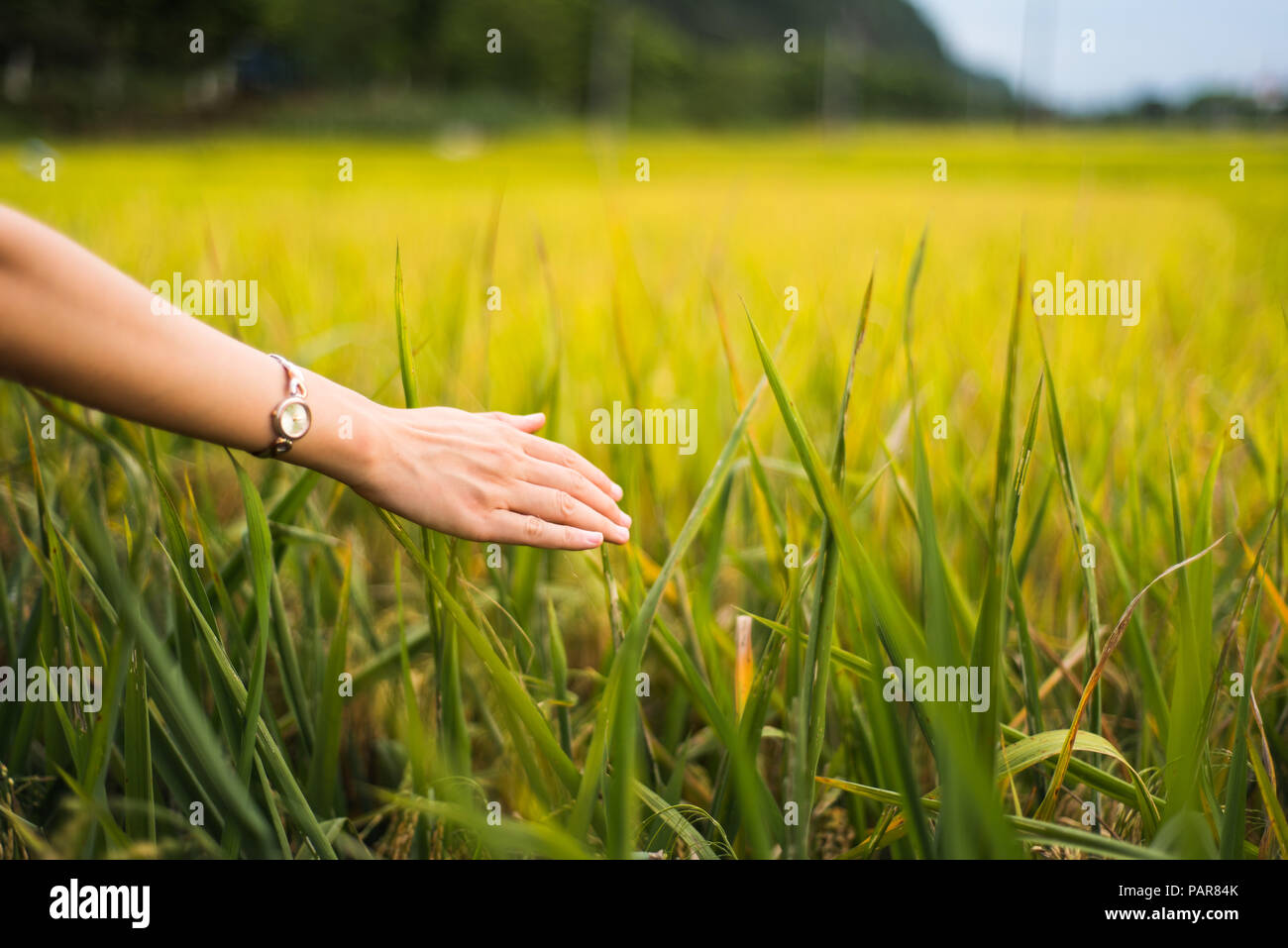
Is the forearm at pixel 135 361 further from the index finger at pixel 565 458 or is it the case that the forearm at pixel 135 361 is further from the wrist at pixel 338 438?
→ the index finger at pixel 565 458

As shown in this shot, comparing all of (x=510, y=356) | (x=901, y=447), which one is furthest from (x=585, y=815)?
(x=510, y=356)

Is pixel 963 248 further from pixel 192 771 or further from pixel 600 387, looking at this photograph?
pixel 192 771

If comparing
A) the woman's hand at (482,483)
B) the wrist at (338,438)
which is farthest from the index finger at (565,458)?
the wrist at (338,438)

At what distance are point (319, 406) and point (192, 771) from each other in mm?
247

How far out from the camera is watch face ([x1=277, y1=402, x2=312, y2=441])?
0.50m

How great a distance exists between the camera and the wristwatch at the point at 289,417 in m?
0.50

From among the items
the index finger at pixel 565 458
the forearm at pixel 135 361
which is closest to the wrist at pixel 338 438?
the forearm at pixel 135 361

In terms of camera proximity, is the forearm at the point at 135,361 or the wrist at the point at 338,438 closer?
the forearm at the point at 135,361

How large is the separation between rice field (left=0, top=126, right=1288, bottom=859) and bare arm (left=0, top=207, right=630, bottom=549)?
46 mm

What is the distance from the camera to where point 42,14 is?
8.05 metres

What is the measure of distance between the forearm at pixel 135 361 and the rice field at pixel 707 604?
6 centimetres

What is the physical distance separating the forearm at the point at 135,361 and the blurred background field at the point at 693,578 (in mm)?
31

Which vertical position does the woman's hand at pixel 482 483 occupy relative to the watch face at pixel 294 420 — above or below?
below
